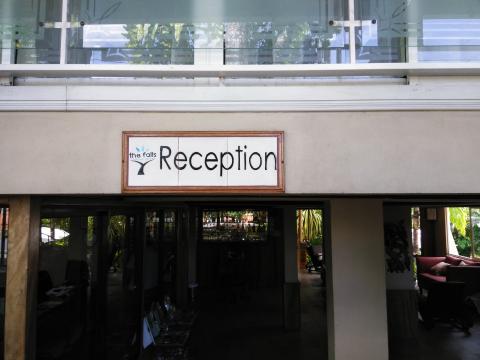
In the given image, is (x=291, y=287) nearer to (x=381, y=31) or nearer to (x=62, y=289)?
(x=62, y=289)

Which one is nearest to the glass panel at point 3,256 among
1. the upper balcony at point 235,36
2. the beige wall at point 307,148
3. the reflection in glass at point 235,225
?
the beige wall at point 307,148

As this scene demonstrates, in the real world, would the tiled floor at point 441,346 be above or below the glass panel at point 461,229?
below

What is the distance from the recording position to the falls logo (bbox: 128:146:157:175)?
2.96 meters

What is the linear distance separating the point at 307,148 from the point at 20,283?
217 centimetres

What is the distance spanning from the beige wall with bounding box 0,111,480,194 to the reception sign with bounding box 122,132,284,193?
71mm

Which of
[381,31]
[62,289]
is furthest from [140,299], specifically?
[381,31]

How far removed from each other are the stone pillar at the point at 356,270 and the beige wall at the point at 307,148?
1.59 metres

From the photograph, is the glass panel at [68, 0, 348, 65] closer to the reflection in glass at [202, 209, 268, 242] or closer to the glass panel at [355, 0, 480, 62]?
the glass panel at [355, 0, 480, 62]

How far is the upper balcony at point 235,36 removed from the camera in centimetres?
310

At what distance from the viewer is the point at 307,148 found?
2996 millimetres

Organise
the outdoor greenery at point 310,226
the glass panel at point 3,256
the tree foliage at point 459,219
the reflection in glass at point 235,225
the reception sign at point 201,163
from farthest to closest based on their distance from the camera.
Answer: the outdoor greenery at point 310,226
the tree foliage at point 459,219
the reflection in glass at point 235,225
the glass panel at point 3,256
the reception sign at point 201,163

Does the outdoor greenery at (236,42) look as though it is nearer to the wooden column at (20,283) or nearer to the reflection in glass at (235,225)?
the wooden column at (20,283)

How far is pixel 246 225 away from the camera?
43.8 ft

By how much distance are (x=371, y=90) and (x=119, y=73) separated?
165 centimetres
